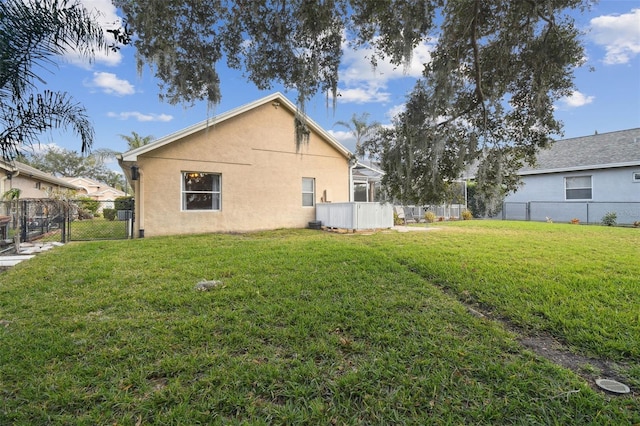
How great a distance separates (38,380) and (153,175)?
8.73 meters

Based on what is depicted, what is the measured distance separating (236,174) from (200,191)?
56.7 inches

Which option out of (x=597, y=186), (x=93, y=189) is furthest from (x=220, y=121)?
(x=93, y=189)

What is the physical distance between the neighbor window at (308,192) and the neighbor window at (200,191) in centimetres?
360

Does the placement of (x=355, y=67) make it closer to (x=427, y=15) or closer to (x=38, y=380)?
(x=427, y=15)

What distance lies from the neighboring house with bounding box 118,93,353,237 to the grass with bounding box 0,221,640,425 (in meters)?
4.81

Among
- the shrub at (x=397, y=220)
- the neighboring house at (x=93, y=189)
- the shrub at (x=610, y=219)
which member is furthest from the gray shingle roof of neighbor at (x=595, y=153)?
the neighboring house at (x=93, y=189)

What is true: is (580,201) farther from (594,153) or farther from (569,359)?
(569,359)

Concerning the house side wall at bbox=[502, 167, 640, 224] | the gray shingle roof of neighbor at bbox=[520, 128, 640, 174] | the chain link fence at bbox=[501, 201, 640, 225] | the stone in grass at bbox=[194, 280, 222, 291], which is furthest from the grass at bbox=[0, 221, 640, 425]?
the gray shingle roof of neighbor at bbox=[520, 128, 640, 174]

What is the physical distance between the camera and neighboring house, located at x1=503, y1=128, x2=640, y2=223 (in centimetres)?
1404

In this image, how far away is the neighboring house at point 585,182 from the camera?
1404cm

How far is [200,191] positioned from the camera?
1100cm

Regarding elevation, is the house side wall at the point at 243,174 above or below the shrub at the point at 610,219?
above

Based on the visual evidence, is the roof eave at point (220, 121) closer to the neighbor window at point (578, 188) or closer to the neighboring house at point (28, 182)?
the neighboring house at point (28, 182)

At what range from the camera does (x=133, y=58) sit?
4.00 meters
